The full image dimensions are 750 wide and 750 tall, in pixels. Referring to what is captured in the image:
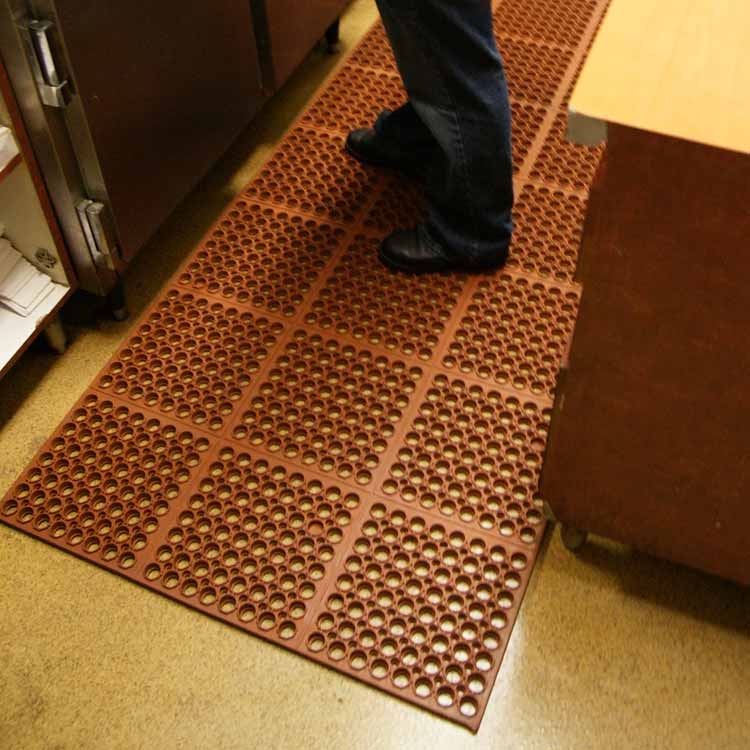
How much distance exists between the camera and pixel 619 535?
4.08ft

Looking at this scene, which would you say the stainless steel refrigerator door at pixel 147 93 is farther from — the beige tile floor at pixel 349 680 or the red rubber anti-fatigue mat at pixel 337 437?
the beige tile floor at pixel 349 680

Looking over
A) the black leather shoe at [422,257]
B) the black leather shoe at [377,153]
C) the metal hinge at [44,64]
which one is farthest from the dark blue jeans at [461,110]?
the metal hinge at [44,64]

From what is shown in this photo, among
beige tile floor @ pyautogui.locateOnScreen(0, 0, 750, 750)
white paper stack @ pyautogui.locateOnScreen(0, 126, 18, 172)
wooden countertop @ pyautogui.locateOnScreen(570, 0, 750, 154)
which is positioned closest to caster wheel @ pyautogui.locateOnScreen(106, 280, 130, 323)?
white paper stack @ pyautogui.locateOnScreen(0, 126, 18, 172)

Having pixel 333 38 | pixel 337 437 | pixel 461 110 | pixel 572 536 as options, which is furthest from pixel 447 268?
pixel 333 38

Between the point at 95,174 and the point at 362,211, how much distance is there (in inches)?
23.1

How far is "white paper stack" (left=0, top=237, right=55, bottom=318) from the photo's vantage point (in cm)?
154

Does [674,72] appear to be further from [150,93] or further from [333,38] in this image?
[333,38]

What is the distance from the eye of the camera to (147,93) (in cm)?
153

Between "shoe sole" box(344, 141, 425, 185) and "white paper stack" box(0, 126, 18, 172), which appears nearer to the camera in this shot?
"white paper stack" box(0, 126, 18, 172)

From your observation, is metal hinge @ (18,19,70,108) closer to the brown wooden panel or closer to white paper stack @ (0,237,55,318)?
white paper stack @ (0,237,55,318)

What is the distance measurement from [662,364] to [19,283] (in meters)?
1.12

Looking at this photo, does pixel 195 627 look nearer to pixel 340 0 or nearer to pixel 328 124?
pixel 328 124

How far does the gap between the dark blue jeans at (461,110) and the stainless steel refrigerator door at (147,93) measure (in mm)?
395

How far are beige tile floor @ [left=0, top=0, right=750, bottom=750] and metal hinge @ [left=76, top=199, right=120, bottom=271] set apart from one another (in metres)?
0.51
